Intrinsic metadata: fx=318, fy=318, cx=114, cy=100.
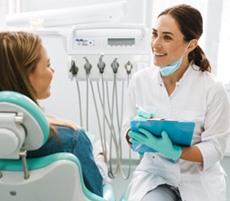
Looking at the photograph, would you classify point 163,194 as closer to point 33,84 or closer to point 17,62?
point 33,84

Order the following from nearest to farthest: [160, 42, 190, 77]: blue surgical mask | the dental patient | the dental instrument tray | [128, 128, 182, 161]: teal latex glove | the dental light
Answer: the dental patient
the dental instrument tray
[128, 128, 182, 161]: teal latex glove
[160, 42, 190, 77]: blue surgical mask
the dental light

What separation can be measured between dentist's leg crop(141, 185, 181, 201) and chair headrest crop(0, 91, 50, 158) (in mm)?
769

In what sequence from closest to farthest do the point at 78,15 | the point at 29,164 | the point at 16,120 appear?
the point at 16,120
the point at 29,164
the point at 78,15

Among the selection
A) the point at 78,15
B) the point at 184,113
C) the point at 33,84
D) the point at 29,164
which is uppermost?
the point at 78,15

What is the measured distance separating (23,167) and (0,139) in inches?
4.5

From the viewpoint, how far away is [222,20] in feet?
9.77

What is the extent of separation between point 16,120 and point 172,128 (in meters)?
0.67

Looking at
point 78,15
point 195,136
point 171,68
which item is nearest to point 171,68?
point 171,68

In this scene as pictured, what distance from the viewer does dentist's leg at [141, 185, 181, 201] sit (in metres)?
1.37

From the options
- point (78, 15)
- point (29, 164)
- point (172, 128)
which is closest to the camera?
point (29, 164)

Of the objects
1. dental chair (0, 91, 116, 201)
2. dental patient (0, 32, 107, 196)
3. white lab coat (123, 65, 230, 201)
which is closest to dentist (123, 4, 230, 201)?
white lab coat (123, 65, 230, 201)

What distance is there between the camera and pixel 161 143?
4.25ft

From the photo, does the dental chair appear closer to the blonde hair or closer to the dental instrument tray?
the blonde hair

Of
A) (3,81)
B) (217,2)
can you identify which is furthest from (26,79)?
(217,2)
